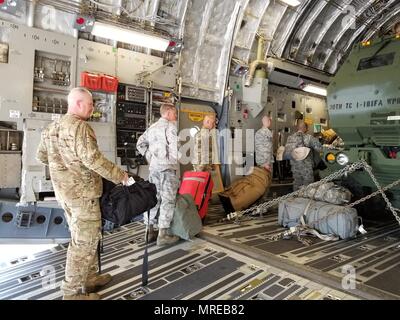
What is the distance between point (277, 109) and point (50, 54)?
5802mm

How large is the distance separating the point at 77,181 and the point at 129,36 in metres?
3.65

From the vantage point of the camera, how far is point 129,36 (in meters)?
5.45

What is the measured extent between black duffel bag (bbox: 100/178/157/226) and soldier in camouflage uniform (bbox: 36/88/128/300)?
91 mm

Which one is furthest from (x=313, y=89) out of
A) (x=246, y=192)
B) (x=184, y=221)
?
(x=184, y=221)

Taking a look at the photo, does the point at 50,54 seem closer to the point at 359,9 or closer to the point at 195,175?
the point at 195,175

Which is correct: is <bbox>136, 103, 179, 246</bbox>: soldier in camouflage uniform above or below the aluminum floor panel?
above

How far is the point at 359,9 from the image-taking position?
8.23m

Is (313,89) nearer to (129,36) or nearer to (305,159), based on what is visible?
(305,159)

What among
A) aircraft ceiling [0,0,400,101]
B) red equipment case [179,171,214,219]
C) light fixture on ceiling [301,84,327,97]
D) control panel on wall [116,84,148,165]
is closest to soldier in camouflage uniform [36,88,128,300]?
red equipment case [179,171,214,219]

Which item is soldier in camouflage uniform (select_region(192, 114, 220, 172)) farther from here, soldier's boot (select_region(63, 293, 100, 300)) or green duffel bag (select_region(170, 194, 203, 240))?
soldier's boot (select_region(63, 293, 100, 300))

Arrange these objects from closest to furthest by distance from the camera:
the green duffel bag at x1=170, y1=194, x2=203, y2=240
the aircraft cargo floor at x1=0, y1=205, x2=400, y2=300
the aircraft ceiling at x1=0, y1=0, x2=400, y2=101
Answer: the aircraft cargo floor at x1=0, y1=205, x2=400, y2=300 < the green duffel bag at x1=170, y1=194, x2=203, y2=240 < the aircraft ceiling at x1=0, y1=0, x2=400, y2=101

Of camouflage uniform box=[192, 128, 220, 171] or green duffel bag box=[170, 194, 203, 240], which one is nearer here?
green duffel bag box=[170, 194, 203, 240]

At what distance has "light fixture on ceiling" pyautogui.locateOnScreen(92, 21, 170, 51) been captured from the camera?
5.24 meters
